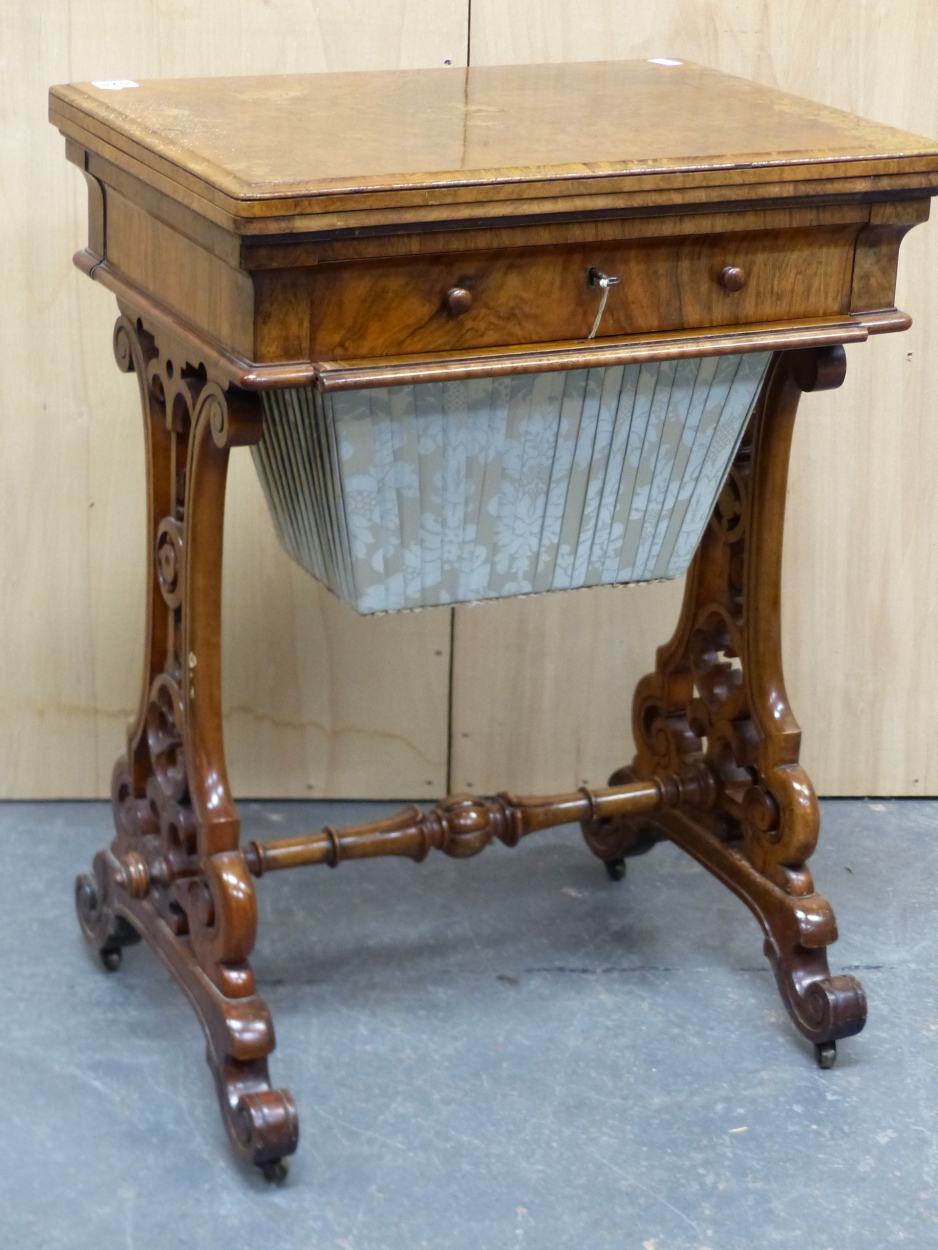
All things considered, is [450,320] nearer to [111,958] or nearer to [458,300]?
[458,300]

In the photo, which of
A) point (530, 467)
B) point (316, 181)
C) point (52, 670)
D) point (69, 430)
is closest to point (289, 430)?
point (530, 467)

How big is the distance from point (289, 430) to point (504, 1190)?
99 centimetres

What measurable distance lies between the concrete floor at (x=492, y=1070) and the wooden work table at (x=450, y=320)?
10cm

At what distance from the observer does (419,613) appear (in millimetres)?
2961

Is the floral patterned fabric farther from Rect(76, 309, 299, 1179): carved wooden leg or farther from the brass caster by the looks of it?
the brass caster

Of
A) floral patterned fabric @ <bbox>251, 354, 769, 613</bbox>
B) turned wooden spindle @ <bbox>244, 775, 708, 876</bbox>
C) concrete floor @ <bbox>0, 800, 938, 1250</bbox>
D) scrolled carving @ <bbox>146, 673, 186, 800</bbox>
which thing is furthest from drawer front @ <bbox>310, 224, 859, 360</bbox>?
concrete floor @ <bbox>0, 800, 938, 1250</bbox>

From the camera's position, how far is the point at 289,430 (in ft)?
6.97

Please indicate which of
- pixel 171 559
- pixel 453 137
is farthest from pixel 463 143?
pixel 171 559

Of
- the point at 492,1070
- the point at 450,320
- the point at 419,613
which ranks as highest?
the point at 450,320

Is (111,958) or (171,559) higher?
(171,559)

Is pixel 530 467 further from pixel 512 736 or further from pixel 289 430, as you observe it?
pixel 512 736

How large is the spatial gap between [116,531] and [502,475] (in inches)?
39.2

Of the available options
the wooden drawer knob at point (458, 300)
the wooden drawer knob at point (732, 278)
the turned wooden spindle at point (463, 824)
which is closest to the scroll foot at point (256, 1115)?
the turned wooden spindle at point (463, 824)

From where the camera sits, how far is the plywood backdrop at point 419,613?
2.68 m
